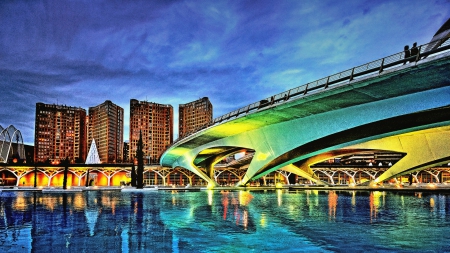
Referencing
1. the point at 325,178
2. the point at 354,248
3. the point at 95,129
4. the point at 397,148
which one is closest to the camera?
the point at 354,248

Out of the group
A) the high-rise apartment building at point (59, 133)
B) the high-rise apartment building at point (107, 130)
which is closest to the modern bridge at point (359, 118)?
the high-rise apartment building at point (107, 130)

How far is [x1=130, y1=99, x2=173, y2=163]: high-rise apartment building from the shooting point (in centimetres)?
18062

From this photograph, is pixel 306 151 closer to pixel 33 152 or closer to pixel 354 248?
pixel 354 248

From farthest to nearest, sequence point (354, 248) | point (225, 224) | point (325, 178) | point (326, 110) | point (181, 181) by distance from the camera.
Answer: point (325, 178) < point (181, 181) < point (326, 110) < point (225, 224) < point (354, 248)

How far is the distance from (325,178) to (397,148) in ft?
213

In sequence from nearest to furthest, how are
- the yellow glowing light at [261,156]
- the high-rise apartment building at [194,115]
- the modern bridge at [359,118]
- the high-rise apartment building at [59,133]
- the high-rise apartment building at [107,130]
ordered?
the modern bridge at [359,118] < the yellow glowing light at [261,156] < the high-rise apartment building at [59,133] < the high-rise apartment building at [107,130] < the high-rise apartment building at [194,115]

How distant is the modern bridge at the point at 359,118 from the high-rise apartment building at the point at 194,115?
130m

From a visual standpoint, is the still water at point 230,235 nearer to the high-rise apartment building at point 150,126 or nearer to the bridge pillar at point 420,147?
the bridge pillar at point 420,147

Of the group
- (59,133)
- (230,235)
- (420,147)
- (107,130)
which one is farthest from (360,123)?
(59,133)

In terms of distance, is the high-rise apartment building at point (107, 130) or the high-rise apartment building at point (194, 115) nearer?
the high-rise apartment building at point (107, 130)

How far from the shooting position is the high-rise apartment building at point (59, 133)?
176m

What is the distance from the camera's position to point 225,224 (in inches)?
574

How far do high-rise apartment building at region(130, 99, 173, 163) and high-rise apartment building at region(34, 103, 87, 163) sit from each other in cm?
→ 3310

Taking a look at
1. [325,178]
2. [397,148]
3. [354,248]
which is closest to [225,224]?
[354,248]
